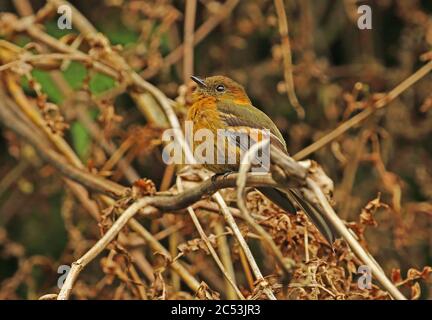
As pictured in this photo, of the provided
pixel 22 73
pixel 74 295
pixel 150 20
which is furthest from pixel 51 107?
pixel 150 20

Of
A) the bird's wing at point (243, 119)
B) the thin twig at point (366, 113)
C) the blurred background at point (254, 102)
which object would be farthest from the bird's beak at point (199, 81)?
the thin twig at point (366, 113)

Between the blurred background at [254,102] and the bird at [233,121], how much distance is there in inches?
15.5

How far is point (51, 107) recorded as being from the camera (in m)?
2.86

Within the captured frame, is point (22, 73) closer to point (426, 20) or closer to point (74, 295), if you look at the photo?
point (74, 295)

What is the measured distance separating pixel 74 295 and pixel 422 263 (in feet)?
6.59

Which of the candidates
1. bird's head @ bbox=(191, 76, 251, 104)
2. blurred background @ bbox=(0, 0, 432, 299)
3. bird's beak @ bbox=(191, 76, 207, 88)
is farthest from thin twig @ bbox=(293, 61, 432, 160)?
bird's beak @ bbox=(191, 76, 207, 88)

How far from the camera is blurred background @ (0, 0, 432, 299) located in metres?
3.70

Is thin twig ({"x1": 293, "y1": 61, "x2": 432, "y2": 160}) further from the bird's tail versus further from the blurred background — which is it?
the bird's tail

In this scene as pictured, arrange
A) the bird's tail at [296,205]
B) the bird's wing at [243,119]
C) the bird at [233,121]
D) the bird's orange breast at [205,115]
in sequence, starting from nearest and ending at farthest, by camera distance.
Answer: the bird's tail at [296,205], the bird at [233,121], the bird's wing at [243,119], the bird's orange breast at [205,115]

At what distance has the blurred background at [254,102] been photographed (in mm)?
3699

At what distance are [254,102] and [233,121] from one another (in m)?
1.71

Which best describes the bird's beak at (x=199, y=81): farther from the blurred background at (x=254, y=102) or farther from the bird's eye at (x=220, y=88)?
the blurred background at (x=254, y=102)
